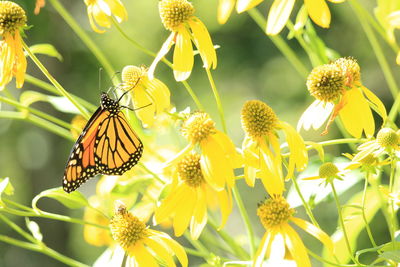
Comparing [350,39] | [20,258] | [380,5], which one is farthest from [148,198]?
[20,258]

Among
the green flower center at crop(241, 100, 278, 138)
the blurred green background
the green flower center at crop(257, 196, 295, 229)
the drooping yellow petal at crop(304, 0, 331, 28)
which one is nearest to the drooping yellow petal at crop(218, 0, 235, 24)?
the drooping yellow petal at crop(304, 0, 331, 28)

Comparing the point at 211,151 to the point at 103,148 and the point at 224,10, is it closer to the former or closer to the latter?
the point at 224,10

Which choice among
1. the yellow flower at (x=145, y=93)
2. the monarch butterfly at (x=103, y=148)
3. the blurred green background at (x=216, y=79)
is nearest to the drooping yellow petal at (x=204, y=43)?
the yellow flower at (x=145, y=93)

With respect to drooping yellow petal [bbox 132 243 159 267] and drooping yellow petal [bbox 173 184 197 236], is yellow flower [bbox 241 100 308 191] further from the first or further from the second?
drooping yellow petal [bbox 132 243 159 267]

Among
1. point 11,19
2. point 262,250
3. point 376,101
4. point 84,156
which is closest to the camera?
point 262,250

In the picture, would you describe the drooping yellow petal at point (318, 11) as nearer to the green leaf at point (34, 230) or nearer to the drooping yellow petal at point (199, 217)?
the drooping yellow petal at point (199, 217)

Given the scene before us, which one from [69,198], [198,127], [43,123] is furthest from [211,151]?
[43,123]
